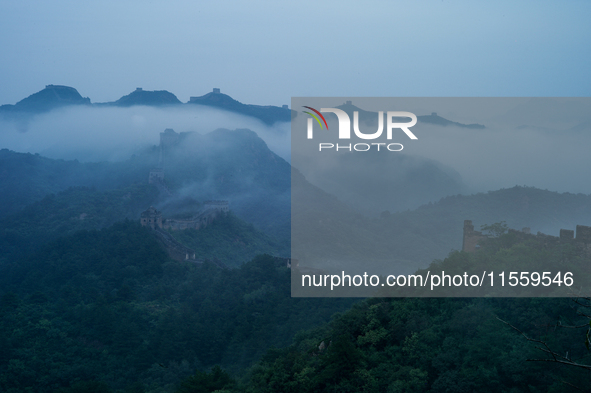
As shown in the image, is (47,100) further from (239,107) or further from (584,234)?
A: (584,234)

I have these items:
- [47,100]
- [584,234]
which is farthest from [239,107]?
[584,234]

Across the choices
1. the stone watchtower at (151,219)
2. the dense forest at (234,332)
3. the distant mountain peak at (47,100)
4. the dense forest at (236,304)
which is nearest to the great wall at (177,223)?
the stone watchtower at (151,219)

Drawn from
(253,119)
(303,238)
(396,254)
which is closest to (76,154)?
(253,119)

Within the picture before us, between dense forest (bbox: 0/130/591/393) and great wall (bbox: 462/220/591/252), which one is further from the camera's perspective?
great wall (bbox: 462/220/591/252)

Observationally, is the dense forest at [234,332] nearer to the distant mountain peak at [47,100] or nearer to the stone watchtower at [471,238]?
the stone watchtower at [471,238]

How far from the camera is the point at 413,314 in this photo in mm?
14273

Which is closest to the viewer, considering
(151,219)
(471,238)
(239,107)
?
(471,238)

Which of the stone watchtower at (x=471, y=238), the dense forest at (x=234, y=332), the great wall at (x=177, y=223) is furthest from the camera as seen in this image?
the great wall at (x=177, y=223)

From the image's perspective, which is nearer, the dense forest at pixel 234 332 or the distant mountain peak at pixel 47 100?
the dense forest at pixel 234 332

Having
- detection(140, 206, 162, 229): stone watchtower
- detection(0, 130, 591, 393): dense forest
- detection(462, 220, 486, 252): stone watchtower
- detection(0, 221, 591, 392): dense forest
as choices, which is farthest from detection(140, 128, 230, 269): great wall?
detection(462, 220, 486, 252): stone watchtower

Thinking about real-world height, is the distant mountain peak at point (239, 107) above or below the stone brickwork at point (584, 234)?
above

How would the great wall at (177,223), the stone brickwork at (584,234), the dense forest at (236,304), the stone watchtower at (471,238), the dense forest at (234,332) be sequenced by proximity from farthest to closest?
the great wall at (177,223) < the stone watchtower at (471,238) < the stone brickwork at (584,234) < the dense forest at (236,304) < the dense forest at (234,332)

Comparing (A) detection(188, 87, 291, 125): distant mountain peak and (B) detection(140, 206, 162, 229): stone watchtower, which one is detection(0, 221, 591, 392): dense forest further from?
(A) detection(188, 87, 291, 125): distant mountain peak

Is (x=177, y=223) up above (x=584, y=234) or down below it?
above
